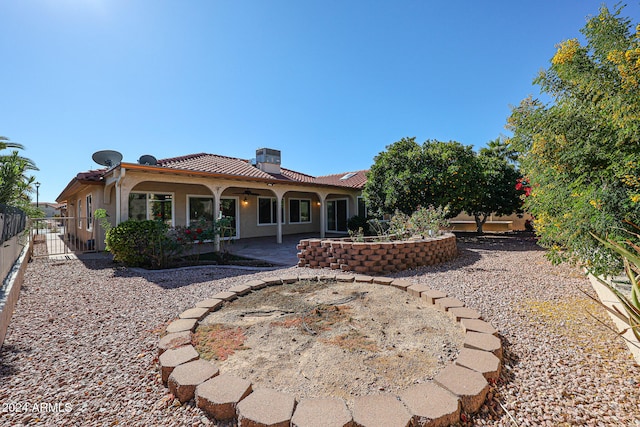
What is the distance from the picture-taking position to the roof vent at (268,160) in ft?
43.4

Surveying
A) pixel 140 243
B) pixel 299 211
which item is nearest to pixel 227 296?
pixel 140 243

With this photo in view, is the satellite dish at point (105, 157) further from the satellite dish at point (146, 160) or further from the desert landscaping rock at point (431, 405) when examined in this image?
the desert landscaping rock at point (431, 405)

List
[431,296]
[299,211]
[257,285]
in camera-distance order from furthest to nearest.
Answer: [299,211] → [257,285] → [431,296]

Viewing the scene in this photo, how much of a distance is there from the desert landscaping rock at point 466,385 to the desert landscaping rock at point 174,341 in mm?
2257

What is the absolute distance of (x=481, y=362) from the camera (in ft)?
7.25

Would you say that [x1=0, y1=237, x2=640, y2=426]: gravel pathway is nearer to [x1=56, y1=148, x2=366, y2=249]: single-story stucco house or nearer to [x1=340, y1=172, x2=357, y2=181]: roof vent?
[x1=56, y1=148, x2=366, y2=249]: single-story stucco house

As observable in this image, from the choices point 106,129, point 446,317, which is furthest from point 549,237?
point 106,129

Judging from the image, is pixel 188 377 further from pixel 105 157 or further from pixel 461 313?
pixel 105 157

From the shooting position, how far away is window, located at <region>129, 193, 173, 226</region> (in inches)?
404

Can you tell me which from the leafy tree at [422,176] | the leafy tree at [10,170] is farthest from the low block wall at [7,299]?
the leafy tree at [422,176]

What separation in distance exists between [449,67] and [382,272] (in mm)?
7888

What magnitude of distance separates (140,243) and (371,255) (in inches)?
224

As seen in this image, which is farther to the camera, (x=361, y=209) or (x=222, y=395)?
(x=361, y=209)

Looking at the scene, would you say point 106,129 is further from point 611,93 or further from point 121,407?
point 611,93
